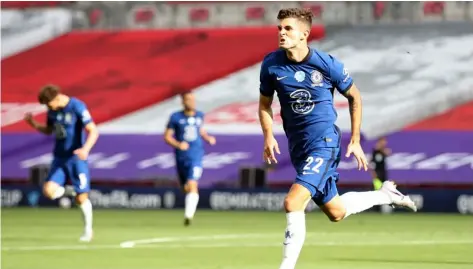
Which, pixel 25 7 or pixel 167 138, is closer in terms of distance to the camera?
pixel 167 138

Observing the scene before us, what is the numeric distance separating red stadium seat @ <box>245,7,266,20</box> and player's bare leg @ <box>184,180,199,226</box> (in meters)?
15.5

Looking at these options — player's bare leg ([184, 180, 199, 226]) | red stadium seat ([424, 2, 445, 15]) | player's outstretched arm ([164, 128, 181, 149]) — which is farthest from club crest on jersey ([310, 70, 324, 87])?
red stadium seat ([424, 2, 445, 15])

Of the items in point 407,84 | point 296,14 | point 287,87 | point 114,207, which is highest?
point 296,14

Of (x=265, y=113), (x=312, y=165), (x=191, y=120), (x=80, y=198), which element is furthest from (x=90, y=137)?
(x=312, y=165)

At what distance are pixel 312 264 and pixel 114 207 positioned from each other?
17921 mm

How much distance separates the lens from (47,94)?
16531mm

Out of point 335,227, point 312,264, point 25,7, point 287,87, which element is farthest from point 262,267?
point 25,7

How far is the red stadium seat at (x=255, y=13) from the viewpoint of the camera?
36469 mm

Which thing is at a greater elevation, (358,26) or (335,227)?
(358,26)

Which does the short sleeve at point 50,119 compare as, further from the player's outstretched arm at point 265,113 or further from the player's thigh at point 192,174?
the player's outstretched arm at point 265,113

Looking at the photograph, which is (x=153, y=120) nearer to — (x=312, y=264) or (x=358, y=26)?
(x=358, y=26)

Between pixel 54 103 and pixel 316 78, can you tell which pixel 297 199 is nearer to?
pixel 316 78

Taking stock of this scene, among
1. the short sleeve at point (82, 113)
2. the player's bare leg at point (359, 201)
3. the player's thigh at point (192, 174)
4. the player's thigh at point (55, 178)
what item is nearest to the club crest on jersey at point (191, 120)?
the player's thigh at point (192, 174)

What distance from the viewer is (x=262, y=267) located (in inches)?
507
